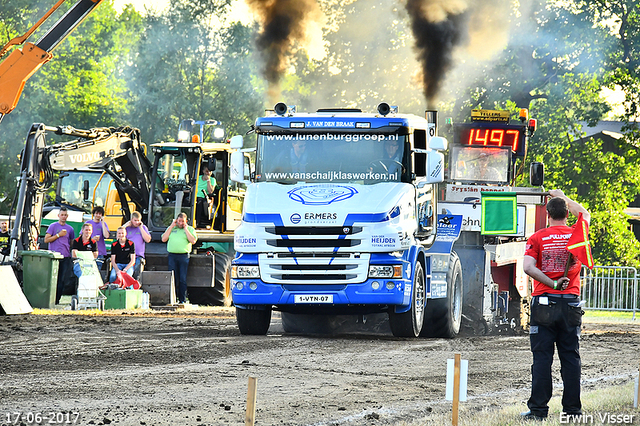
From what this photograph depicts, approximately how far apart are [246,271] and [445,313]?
10.8 ft

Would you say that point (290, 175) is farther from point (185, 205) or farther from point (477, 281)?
point (185, 205)

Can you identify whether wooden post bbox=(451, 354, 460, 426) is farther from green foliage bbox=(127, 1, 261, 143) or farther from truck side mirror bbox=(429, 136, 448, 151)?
green foliage bbox=(127, 1, 261, 143)

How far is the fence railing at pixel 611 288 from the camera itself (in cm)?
3300

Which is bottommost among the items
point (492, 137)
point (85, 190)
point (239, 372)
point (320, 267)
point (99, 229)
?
point (239, 372)

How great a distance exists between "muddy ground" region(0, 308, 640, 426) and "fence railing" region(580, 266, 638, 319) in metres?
16.3

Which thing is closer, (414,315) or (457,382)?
(457,382)

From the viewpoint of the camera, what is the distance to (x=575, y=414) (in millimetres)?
8383

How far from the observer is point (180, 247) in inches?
844

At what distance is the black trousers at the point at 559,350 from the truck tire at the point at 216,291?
49.1 ft

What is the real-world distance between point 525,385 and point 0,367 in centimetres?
551

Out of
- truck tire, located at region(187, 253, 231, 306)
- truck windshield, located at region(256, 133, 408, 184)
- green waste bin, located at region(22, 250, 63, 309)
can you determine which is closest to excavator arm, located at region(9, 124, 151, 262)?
green waste bin, located at region(22, 250, 63, 309)

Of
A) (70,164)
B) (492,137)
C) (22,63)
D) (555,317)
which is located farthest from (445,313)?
(22,63)

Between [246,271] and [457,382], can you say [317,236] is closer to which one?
[246,271]

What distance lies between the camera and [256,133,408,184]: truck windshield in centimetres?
1466
